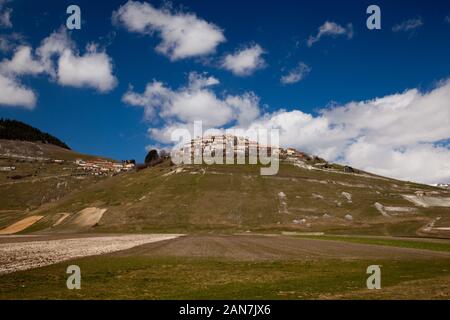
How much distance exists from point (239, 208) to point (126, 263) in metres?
105

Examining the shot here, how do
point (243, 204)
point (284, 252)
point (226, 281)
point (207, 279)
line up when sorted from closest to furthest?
1. point (226, 281)
2. point (207, 279)
3. point (284, 252)
4. point (243, 204)

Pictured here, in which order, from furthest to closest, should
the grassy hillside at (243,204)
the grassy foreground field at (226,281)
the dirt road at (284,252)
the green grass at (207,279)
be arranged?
the grassy hillside at (243,204)
the dirt road at (284,252)
the green grass at (207,279)
the grassy foreground field at (226,281)

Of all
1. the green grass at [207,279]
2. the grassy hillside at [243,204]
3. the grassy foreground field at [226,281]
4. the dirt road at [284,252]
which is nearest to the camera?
the grassy foreground field at [226,281]

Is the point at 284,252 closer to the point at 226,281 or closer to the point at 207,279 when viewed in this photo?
the point at 207,279

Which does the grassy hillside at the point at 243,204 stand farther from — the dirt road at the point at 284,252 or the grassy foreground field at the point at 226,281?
the grassy foreground field at the point at 226,281

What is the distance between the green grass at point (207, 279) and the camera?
21.6 metres

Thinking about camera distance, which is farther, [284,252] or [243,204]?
[243,204]

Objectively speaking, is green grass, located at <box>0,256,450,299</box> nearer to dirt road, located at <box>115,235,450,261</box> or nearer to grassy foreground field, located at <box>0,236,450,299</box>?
grassy foreground field, located at <box>0,236,450,299</box>

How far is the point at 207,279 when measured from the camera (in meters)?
27.5

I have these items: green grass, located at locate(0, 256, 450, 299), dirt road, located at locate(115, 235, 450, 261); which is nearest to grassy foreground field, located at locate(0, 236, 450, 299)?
green grass, located at locate(0, 256, 450, 299)

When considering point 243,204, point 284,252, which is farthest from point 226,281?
point 243,204

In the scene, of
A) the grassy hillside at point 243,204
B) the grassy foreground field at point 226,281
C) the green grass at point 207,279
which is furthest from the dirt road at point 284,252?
the grassy hillside at point 243,204
